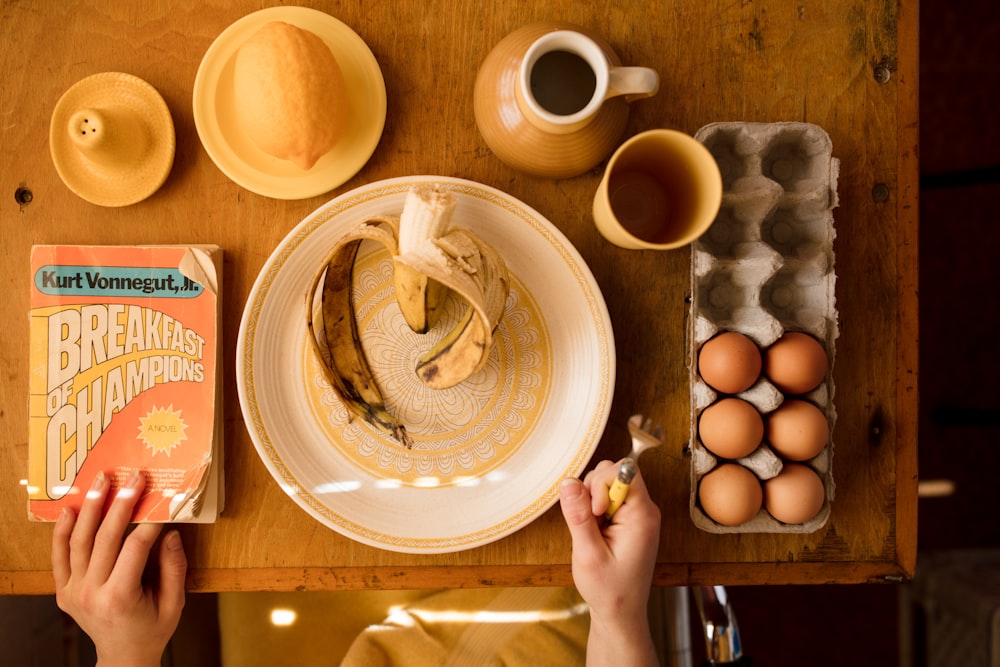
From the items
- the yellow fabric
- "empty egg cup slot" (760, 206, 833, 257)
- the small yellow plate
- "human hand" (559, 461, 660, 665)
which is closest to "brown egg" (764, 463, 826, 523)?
"human hand" (559, 461, 660, 665)

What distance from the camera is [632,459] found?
0.62 m

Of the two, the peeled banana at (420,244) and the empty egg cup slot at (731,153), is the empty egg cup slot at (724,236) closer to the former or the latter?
the empty egg cup slot at (731,153)

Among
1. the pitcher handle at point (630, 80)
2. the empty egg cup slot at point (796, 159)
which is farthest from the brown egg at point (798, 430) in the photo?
the pitcher handle at point (630, 80)

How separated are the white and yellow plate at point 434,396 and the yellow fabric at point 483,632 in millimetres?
278

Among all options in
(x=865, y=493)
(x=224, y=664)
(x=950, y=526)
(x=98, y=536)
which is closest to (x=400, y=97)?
(x=98, y=536)

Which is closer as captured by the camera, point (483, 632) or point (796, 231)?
point (796, 231)

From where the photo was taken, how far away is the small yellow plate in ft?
2.22

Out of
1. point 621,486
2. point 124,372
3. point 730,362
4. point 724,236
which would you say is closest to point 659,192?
point 724,236

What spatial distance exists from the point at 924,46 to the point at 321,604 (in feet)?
5.16

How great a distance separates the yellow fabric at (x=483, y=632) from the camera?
874 mm

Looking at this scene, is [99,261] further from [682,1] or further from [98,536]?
[682,1]

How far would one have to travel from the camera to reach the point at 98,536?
2.21 ft

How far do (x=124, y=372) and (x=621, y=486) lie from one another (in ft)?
1.78

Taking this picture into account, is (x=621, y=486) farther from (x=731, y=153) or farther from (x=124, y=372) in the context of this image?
(x=124, y=372)
